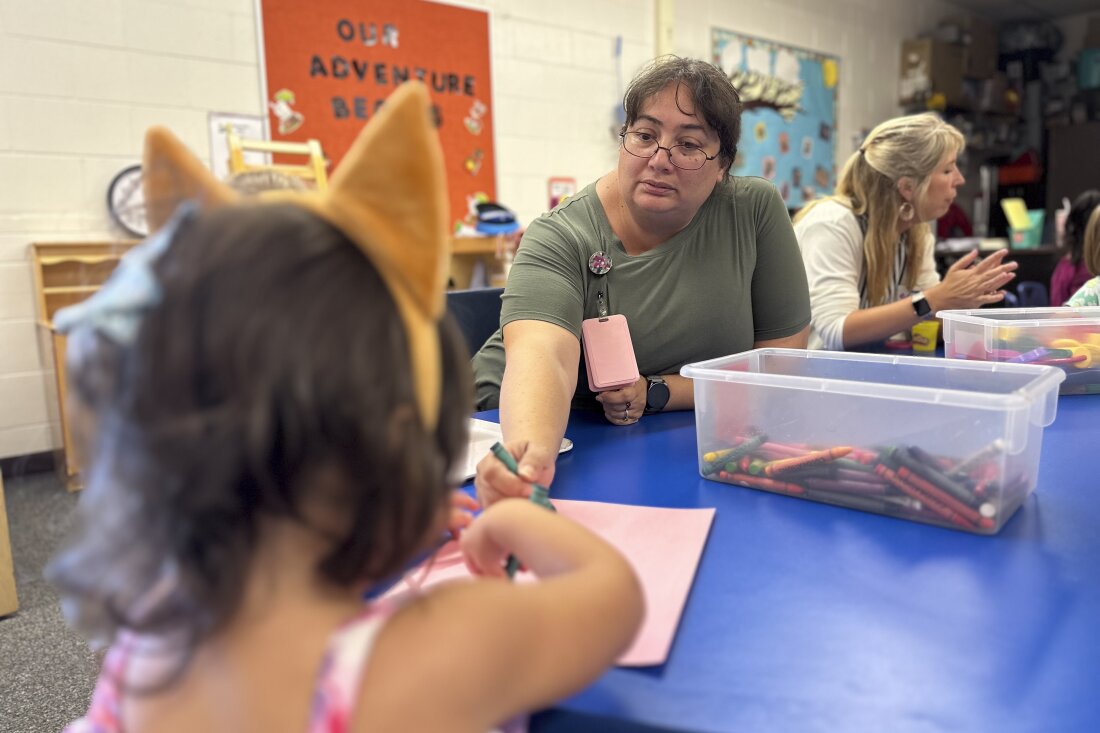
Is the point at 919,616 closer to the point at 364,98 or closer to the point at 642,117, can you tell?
the point at 642,117

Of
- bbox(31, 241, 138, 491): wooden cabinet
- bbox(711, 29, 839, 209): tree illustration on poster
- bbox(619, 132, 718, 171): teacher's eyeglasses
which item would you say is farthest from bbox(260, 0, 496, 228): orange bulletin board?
bbox(619, 132, 718, 171): teacher's eyeglasses

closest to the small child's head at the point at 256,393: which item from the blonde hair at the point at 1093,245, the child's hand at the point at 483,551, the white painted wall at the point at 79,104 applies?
the child's hand at the point at 483,551

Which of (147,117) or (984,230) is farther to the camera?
(984,230)

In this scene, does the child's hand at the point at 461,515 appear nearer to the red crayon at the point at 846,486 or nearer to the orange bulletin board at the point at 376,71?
the red crayon at the point at 846,486

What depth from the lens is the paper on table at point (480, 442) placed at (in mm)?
1002

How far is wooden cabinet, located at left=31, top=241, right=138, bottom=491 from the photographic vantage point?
2.80 m

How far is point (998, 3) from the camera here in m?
6.79

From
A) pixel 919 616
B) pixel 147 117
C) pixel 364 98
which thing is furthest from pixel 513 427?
pixel 364 98

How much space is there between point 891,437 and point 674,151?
728mm

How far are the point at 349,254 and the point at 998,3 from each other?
26.3ft

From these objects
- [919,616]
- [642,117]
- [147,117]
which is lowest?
[919,616]

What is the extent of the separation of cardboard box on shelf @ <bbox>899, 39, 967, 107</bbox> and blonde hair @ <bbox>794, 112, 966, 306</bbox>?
470 centimetres

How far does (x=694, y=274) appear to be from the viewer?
1.44m

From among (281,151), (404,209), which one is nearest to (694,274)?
(404,209)
